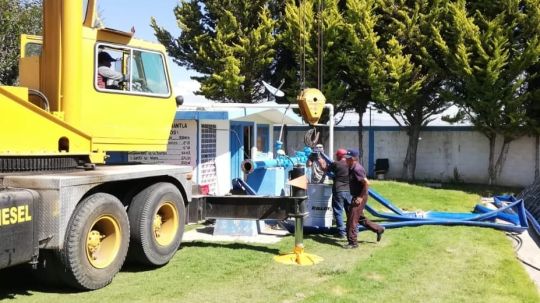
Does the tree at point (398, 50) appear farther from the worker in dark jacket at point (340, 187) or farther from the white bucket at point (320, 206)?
the worker in dark jacket at point (340, 187)

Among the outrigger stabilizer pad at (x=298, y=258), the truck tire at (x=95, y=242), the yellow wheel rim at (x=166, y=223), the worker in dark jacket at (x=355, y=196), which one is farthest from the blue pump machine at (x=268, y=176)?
the truck tire at (x=95, y=242)

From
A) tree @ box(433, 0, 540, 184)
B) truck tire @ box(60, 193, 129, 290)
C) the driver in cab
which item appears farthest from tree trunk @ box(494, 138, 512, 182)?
truck tire @ box(60, 193, 129, 290)

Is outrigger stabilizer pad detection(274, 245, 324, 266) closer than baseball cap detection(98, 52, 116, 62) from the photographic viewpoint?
No

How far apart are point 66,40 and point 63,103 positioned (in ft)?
2.47

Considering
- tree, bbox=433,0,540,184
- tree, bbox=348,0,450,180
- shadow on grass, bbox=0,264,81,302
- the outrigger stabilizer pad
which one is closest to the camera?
shadow on grass, bbox=0,264,81,302

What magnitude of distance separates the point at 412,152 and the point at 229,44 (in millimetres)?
8545

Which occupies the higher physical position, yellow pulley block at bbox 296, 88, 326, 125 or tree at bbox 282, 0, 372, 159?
tree at bbox 282, 0, 372, 159

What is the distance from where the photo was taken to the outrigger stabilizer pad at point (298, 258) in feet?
27.4

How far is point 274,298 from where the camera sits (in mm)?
6598

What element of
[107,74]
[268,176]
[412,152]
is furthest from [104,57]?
[412,152]

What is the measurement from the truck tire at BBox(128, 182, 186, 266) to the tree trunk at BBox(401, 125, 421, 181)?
15507mm

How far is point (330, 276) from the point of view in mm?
7629

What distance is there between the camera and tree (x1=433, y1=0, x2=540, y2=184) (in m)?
18.7

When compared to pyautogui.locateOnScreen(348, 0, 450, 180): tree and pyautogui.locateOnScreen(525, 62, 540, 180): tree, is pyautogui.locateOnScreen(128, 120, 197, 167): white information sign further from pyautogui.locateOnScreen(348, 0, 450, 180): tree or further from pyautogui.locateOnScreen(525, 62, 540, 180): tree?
pyautogui.locateOnScreen(525, 62, 540, 180): tree
